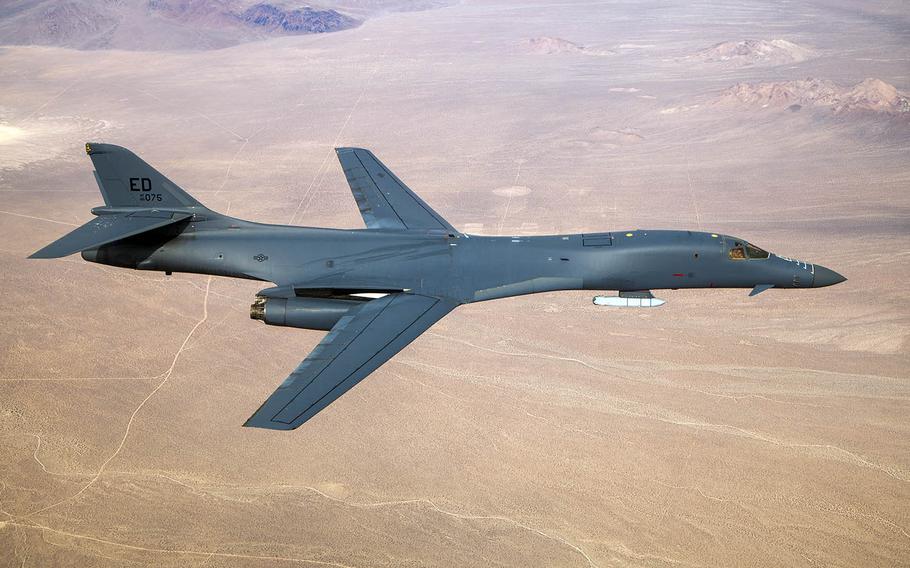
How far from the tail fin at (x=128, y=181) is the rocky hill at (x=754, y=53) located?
69.8 meters

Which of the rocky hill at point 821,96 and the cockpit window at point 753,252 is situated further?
the rocky hill at point 821,96

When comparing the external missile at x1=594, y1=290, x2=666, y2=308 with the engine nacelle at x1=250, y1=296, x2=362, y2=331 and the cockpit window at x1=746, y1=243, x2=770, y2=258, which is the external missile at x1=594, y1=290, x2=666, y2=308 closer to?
the cockpit window at x1=746, y1=243, x2=770, y2=258

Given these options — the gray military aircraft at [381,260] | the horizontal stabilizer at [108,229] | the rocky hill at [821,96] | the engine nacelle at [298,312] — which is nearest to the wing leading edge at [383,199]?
the gray military aircraft at [381,260]

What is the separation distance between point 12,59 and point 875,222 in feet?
276

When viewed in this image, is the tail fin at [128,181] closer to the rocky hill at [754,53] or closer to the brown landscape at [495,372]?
the brown landscape at [495,372]

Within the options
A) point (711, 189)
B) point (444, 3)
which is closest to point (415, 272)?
point (711, 189)

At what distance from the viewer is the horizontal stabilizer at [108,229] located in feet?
95.3

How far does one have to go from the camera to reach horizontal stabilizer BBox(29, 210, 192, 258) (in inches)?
1144

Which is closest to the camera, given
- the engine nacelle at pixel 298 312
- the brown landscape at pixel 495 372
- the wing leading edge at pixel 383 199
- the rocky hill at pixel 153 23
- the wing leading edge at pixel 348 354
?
the wing leading edge at pixel 348 354

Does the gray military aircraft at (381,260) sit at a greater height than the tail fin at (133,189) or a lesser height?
lesser

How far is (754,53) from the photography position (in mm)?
88375

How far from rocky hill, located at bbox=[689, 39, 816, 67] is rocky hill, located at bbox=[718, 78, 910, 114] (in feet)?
33.6

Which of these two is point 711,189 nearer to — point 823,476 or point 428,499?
point 823,476

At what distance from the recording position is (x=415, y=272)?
30922mm
